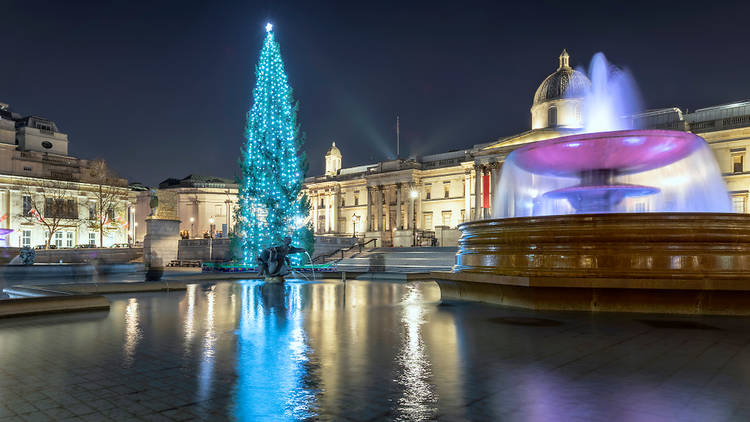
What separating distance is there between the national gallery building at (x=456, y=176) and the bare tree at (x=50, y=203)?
28.3m

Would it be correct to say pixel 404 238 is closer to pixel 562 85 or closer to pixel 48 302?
pixel 562 85

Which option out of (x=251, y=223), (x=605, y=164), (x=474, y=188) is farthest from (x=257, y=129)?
(x=474, y=188)

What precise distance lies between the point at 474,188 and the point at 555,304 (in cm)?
5627

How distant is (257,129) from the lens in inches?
987

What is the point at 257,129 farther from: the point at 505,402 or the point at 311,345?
the point at 505,402

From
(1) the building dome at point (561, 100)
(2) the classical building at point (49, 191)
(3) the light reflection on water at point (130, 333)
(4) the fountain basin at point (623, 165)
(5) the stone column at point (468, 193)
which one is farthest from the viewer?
(5) the stone column at point (468, 193)

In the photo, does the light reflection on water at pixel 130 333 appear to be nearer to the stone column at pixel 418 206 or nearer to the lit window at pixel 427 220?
the stone column at pixel 418 206

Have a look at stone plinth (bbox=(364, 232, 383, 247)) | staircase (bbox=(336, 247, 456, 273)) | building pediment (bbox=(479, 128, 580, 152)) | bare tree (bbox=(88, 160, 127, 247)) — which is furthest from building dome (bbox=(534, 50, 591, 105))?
bare tree (bbox=(88, 160, 127, 247))

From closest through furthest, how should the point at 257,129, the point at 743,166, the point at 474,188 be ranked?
1. the point at 257,129
2. the point at 743,166
3. the point at 474,188

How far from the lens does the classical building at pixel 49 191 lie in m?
55.2

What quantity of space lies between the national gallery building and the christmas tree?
84.9ft

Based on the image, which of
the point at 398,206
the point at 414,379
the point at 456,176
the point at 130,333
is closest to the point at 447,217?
the point at 456,176

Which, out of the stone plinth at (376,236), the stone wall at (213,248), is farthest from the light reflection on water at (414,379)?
the stone plinth at (376,236)

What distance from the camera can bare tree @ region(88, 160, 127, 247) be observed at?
57.5 metres
